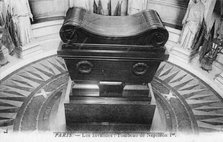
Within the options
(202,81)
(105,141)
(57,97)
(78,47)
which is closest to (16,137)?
(105,141)

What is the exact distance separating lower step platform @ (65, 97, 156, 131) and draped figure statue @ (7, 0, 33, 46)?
281 centimetres

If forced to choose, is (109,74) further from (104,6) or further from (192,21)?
(104,6)

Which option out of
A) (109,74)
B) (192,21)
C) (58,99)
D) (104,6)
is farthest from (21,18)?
(192,21)

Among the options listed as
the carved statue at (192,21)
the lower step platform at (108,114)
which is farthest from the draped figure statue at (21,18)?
the carved statue at (192,21)

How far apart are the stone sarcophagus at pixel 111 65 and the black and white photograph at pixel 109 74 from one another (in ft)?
0.05

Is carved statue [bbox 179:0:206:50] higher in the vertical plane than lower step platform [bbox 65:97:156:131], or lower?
higher

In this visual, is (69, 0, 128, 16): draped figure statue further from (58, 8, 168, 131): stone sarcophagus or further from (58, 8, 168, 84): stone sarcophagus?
(58, 8, 168, 84): stone sarcophagus

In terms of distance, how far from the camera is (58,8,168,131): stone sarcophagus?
3.13 meters

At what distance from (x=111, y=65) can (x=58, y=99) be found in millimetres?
1801

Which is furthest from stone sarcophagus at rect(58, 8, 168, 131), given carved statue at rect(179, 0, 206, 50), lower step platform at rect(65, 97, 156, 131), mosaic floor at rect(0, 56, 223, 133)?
carved statue at rect(179, 0, 206, 50)

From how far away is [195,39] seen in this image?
19.1 feet

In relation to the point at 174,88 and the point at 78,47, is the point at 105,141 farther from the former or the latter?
the point at 174,88

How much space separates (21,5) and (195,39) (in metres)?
4.41

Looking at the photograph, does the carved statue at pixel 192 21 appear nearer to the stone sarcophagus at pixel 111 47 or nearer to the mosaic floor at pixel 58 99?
the mosaic floor at pixel 58 99
